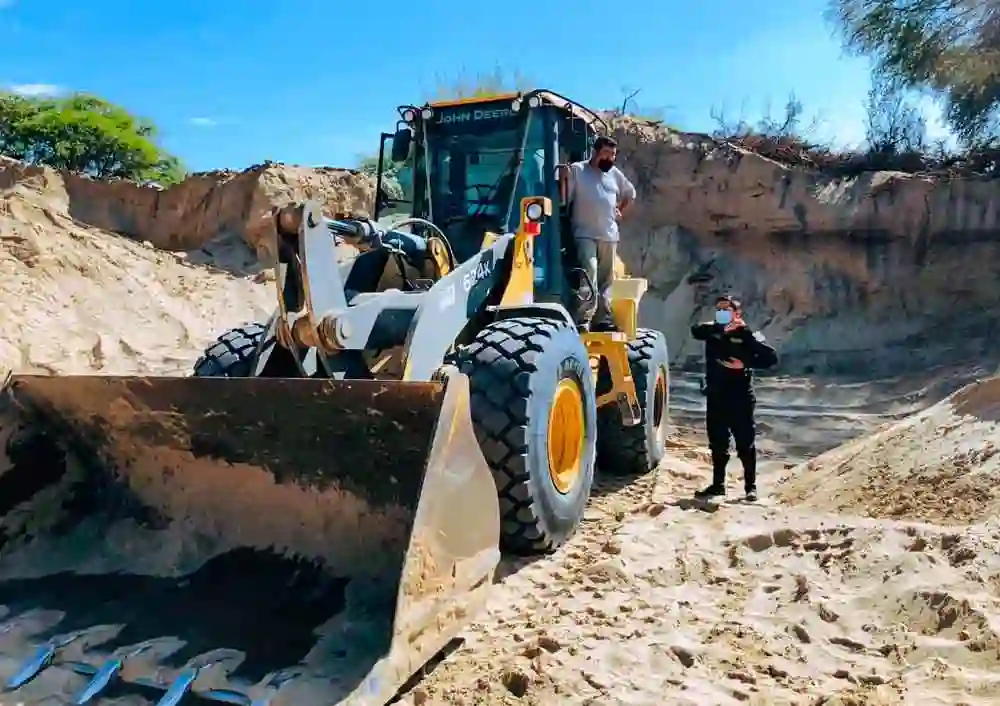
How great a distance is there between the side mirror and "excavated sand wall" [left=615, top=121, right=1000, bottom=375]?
7942 mm

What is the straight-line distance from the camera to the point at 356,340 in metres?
4.20

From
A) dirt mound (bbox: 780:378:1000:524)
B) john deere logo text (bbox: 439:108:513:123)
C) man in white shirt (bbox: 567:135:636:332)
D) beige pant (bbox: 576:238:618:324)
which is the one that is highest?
john deere logo text (bbox: 439:108:513:123)

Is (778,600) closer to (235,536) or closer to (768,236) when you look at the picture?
(235,536)

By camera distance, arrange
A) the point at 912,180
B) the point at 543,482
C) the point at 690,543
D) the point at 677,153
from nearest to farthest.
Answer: the point at 543,482 < the point at 690,543 < the point at 912,180 < the point at 677,153

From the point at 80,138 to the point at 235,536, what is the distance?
21.4 metres

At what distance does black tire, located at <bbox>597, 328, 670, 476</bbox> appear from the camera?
637 centimetres

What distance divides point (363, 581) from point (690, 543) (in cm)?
191

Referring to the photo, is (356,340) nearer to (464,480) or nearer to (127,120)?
(464,480)

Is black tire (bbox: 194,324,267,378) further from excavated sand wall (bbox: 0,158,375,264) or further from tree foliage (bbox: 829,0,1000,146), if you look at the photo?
tree foliage (bbox: 829,0,1000,146)

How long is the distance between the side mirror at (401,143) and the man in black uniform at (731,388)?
229 centimetres

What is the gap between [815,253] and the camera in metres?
13.4

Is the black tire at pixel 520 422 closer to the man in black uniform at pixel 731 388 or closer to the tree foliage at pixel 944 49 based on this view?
the man in black uniform at pixel 731 388

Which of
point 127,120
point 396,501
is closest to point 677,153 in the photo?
point 396,501

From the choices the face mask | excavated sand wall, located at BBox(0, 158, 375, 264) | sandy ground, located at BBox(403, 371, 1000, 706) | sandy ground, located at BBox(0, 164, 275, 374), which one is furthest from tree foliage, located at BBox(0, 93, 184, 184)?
sandy ground, located at BBox(403, 371, 1000, 706)
